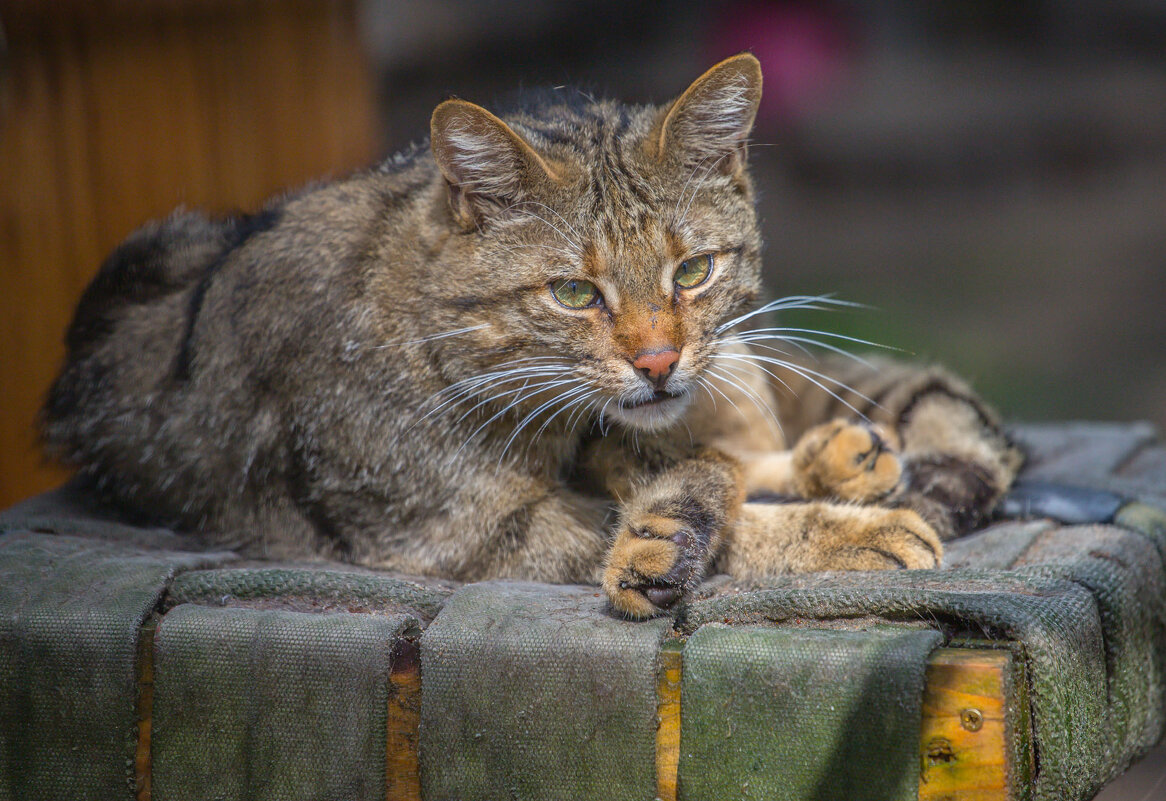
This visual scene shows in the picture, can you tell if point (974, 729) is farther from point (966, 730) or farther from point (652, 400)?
point (652, 400)

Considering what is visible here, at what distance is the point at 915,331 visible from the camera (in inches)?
222

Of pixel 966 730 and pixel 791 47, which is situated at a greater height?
pixel 791 47

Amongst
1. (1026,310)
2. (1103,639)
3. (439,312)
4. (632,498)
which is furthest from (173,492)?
(1026,310)

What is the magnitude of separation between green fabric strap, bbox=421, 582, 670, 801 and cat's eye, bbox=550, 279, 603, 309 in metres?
0.61

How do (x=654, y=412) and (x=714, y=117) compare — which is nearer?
(x=654, y=412)

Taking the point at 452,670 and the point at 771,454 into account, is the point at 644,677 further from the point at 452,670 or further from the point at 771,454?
the point at 771,454

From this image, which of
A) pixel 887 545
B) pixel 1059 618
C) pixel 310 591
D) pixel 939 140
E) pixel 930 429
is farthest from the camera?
pixel 939 140

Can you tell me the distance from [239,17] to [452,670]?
292 centimetres

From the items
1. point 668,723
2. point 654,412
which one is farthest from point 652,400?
point 668,723

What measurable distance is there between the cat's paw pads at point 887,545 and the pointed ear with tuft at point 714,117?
767mm

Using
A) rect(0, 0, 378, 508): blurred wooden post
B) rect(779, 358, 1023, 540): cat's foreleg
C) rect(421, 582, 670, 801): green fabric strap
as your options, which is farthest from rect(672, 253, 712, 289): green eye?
rect(0, 0, 378, 508): blurred wooden post

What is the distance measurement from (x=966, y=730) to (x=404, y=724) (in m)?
0.80

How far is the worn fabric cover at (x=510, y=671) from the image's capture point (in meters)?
1.40

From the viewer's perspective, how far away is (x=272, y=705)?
1.55 meters
